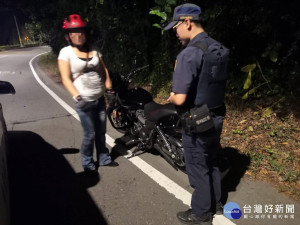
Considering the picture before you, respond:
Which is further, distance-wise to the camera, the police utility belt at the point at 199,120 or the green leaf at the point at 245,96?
the green leaf at the point at 245,96

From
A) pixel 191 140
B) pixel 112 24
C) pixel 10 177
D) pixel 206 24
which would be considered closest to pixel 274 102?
pixel 206 24

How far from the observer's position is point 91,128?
392cm

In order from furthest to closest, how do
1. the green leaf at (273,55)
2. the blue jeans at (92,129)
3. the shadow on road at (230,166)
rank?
the green leaf at (273,55) → the blue jeans at (92,129) → the shadow on road at (230,166)

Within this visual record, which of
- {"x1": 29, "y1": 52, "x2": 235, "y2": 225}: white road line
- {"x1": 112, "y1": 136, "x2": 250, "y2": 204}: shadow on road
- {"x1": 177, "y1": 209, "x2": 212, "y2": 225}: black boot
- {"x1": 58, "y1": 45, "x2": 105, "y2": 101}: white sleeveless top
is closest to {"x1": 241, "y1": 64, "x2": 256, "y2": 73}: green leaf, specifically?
{"x1": 112, "y1": 136, "x2": 250, "y2": 204}: shadow on road

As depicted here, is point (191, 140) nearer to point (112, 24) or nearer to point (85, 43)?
point (85, 43)

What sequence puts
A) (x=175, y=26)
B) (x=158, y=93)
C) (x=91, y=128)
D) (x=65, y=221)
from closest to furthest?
1. (x=175, y=26)
2. (x=65, y=221)
3. (x=91, y=128)
4. (x=158, y=93)

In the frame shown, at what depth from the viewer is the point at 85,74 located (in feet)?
12.1

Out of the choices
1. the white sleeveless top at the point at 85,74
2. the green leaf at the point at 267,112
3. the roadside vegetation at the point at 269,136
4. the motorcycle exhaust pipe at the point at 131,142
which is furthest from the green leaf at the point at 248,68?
the white sleeveless top at the point at 85,74

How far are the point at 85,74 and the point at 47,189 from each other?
64.7 inches

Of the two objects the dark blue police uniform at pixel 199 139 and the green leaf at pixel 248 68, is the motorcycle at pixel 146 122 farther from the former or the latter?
the green leaf at pixel 248 68

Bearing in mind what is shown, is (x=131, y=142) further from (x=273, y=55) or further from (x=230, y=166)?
(x=273, y=55)

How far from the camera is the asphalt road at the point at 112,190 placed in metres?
3.18

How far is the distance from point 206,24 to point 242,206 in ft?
13.0

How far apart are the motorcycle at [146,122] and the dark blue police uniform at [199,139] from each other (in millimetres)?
813
